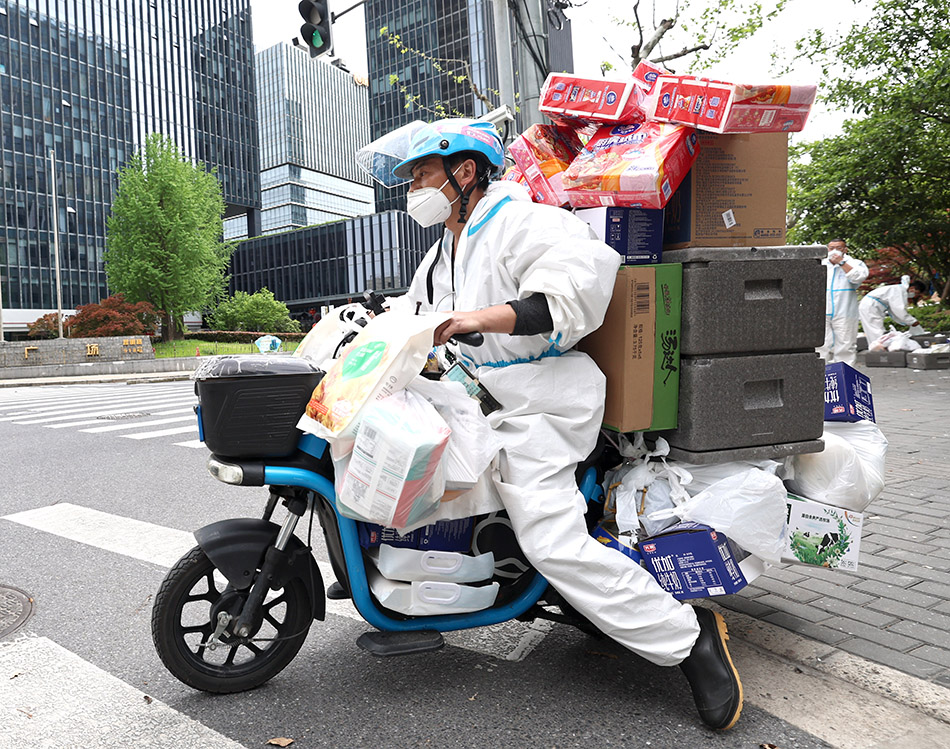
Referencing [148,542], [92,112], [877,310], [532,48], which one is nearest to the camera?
[148,542]

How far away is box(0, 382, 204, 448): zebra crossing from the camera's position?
32.8 ft

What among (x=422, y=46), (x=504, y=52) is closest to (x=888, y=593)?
(x=504, y=52)

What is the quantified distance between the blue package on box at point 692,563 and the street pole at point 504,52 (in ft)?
A: 22.4

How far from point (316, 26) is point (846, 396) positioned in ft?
28.2

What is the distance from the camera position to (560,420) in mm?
2455

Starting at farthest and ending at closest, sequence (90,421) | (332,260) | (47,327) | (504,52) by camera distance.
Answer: (332,260)
(47,327)
(90,421)
(504,52)

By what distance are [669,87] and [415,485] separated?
1.66m

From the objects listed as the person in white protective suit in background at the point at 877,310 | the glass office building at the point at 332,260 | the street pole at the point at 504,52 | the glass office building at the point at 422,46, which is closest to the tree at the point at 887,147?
the person in white protective suit in background at the point at 877,310

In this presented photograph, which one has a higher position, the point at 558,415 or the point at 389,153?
the point at 389,153

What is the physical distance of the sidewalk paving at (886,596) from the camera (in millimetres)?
2842

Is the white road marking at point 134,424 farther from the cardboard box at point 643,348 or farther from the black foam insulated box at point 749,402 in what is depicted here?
the black foam insulated box at point 749,402

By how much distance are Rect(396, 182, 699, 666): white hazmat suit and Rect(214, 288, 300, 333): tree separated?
4966 cm

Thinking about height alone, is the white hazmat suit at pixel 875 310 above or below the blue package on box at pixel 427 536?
above

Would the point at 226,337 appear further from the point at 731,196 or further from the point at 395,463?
the point at 395,463
